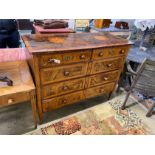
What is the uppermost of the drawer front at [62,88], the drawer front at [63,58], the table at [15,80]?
the drawer front at [63,58]

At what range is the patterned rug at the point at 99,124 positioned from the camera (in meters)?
1.60

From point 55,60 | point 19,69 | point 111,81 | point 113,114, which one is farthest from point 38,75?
point 113,114

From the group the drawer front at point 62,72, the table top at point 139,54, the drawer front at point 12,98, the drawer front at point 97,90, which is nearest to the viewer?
the drawer front at point 12,98

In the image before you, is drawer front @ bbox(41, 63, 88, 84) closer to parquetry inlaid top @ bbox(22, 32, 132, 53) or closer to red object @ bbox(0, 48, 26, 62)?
parquetry inlaid top @ bbox(22, 32, 132, 53)

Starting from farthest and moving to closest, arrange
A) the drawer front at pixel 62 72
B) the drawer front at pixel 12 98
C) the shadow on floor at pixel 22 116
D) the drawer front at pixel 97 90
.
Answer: the drawer front at pixel 97 90 < the shadow on floor at pixel 22 116 < the drawer front at pixel 62 72 < the drawer front at pixel 12 98

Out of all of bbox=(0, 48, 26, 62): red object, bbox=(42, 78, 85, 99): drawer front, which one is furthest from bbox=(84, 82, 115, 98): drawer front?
bbox=(0, 48, 26, 62): red object

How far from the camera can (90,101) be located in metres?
2.07

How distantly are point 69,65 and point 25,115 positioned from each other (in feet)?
3.03

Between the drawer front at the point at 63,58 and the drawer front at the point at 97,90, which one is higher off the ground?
the drawer front at the point at 63,58

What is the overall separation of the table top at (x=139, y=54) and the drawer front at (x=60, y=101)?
1035 mm

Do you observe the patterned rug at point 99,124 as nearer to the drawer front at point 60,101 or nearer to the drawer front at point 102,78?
the drawer front at point 60,101

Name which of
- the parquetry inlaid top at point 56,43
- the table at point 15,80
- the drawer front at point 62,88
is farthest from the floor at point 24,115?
the parquetry inlaid top at point 56,43

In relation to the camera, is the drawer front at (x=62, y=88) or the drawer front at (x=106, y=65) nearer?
the drawer front at (x=62, y=88)
